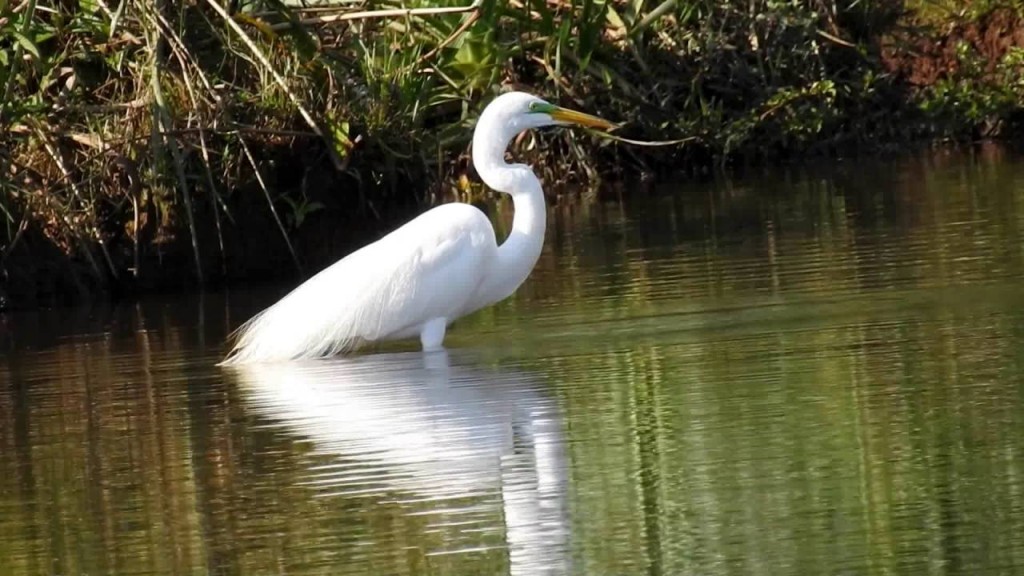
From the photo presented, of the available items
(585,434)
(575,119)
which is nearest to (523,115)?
(575,119)

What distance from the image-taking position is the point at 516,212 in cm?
1121

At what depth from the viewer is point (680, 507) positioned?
21.1 ft

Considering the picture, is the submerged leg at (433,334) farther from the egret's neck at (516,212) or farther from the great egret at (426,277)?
the egret's neck at (516,212)

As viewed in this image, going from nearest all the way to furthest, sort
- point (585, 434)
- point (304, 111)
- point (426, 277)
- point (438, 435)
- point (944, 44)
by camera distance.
Answer: point (585, 434)
point (438, 435)
point (426, 277)
point (304, 111)
point (944, 44)

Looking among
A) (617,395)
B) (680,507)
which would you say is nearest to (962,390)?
(617,395)

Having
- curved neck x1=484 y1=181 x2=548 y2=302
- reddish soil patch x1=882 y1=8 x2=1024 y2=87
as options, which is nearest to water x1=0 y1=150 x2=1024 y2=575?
curved neck x1=484 y1=181 x2=548 y2=302

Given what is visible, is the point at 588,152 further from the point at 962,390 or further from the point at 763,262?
the point at 962,390

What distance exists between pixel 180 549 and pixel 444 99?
1529cm

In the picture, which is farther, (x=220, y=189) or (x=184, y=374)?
(x=220, y=189)

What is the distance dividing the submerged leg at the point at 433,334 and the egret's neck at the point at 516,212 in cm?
31

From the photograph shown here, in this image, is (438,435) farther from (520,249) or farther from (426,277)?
(520,249)

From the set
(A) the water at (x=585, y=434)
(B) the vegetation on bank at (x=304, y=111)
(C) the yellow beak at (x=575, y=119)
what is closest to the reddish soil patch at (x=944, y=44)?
(B) the vegetation on bank at (x=304, y=111)

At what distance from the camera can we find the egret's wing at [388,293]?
10.8 meters

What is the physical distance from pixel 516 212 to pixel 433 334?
0.87 meters
